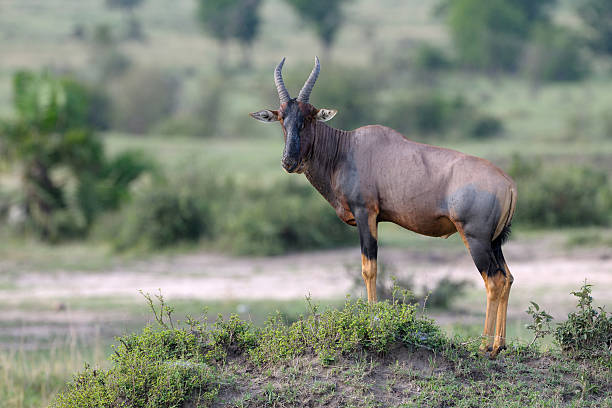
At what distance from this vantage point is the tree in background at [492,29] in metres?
62.8

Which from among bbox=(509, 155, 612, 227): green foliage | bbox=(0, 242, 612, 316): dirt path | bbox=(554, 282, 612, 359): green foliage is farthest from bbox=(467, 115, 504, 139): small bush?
bbox=(554, 282, 612, 359): green foliage

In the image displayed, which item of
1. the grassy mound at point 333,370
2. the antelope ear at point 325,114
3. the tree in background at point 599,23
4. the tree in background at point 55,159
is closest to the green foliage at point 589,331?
the grassy mound at point 333,370

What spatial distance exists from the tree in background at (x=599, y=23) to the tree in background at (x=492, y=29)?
439 cm

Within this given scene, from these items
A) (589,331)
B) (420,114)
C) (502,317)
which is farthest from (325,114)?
(420,114)

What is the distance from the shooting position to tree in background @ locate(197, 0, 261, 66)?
66.8m

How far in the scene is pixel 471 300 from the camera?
52.2 ft

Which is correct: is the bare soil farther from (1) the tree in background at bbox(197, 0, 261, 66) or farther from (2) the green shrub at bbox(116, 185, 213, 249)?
(1) the tree in background at bbox(197, 0, 261, 66)

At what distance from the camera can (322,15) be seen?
68.1 meters

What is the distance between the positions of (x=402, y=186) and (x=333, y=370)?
1488mm

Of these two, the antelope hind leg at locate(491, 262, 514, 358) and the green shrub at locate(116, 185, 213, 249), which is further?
the green shrub at locate(116, 185, 213, 249)

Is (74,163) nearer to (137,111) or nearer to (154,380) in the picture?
(154,380)

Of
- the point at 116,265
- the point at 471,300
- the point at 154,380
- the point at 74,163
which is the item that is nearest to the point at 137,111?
the point at 74,163

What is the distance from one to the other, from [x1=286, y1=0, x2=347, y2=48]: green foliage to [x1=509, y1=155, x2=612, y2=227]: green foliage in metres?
45.9

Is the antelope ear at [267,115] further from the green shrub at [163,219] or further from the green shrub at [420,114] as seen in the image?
the green shrub at [420,114]
